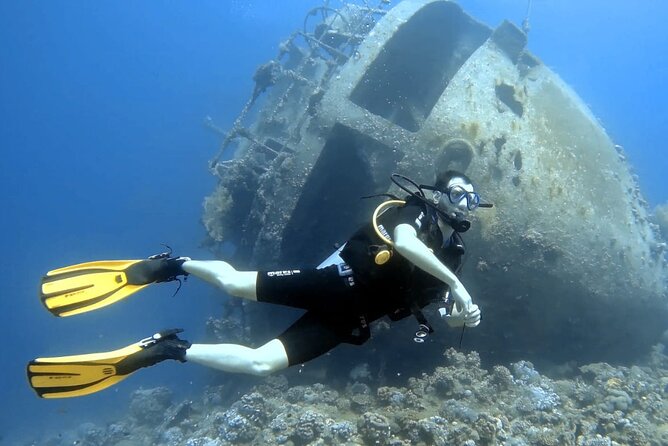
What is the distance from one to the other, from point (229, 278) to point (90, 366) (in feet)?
4.84

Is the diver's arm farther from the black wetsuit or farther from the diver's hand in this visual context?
the black wetsuit

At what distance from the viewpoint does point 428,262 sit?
138 inches

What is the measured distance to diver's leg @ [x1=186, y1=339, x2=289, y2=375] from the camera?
12.8 feet

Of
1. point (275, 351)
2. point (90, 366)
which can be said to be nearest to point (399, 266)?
point (275, 351)

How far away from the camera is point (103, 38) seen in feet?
391

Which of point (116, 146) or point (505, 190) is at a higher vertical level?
point (116, 146)

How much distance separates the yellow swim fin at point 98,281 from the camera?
15.5ft

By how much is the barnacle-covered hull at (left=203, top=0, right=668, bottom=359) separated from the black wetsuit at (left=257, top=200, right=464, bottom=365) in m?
4.48

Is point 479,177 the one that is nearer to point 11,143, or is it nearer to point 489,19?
point 489,19

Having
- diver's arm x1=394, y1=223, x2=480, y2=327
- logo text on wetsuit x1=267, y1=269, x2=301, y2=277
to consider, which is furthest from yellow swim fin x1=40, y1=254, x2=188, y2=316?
diver's arm x1=394, y1=223, x2=480, y2=327

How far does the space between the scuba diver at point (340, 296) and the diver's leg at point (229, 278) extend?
0.03ft

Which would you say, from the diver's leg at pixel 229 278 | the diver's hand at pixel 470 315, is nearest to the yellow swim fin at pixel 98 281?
the diver's leg at pixel 229 278

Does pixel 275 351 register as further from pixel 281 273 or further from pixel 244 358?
pixel 281 273

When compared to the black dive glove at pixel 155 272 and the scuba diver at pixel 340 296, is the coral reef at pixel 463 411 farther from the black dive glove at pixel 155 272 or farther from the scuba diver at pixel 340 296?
the black dive glove at pixel 155 272
